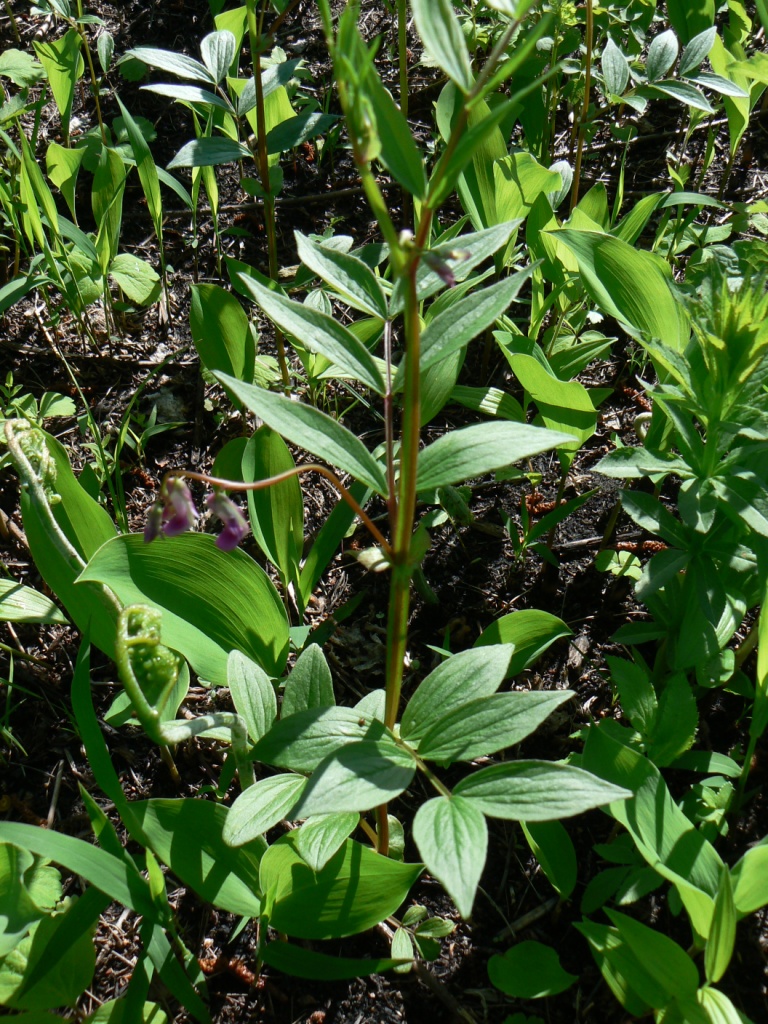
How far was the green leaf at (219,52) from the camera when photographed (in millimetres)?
1767

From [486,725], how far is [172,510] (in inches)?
18.4

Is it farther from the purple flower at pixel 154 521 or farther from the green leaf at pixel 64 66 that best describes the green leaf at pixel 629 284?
the green leaf at pixel 64 66

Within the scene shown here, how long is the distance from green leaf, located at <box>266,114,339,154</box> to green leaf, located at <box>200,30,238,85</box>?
16 centimetres

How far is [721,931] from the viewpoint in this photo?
106 cm

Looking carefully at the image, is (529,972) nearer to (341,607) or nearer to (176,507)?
(341,607)

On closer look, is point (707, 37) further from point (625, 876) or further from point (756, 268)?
point (625, 876)

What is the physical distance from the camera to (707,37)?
1928 mm

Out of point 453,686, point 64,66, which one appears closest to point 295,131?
point 64,66

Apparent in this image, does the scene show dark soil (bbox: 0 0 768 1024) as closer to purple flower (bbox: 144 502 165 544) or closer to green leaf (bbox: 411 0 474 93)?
purple flower (bbox: 144 502 165 544)

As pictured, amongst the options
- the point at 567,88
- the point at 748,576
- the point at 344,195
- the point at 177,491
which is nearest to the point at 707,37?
the point at 567,88

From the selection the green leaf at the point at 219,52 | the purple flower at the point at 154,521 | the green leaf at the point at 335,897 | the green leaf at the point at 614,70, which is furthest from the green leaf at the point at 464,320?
the green leaf at the point at 614,70

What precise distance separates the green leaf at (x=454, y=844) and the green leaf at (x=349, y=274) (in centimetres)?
64

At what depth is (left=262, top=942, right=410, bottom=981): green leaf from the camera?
1234mm

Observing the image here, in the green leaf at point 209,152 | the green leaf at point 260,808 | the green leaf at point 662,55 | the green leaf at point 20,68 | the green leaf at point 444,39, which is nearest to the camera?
the green leaf at point 444,39
